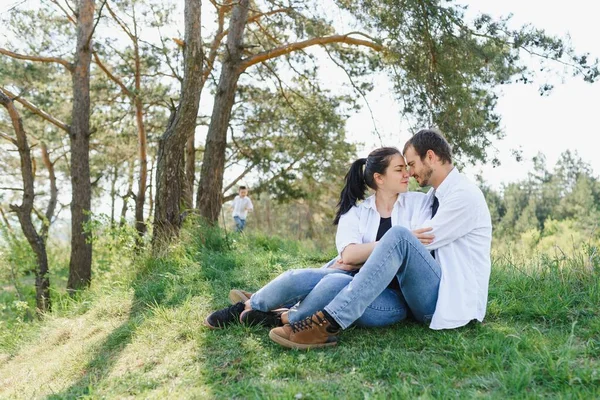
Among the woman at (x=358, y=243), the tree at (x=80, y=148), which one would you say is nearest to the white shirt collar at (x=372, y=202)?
the woman at (x=358, y=243)

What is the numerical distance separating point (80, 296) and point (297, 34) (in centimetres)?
662

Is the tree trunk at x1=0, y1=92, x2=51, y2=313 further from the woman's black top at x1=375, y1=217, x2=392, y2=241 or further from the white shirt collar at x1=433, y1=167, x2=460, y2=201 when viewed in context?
the white shirt collar at x1=433, y1=167, x2=460, y2=201

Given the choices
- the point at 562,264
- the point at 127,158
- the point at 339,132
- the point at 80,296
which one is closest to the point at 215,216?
the point at 80,296

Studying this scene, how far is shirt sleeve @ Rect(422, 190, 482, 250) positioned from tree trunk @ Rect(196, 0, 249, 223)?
6.60m

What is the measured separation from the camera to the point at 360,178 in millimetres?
3816

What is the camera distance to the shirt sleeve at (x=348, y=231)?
11.8 feet

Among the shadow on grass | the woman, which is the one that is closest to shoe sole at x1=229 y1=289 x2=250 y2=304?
the woman

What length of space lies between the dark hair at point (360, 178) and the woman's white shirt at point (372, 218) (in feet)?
0.30

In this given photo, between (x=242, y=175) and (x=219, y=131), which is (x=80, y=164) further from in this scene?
(x=242, y=175)

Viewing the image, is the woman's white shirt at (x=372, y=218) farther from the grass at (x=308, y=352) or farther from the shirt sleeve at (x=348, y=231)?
the grass at (x=308, y=352)

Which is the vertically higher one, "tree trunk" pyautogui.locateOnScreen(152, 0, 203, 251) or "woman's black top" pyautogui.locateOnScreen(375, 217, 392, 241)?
"tree trunk" pyautogui.locateOnScreen(152, 0, 203, 251)

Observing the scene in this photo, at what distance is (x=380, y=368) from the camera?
2988 mm

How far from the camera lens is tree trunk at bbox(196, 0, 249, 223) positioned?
31.7ft

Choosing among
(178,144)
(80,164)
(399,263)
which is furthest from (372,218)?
(80,164)
